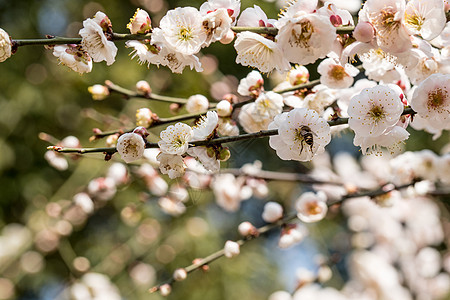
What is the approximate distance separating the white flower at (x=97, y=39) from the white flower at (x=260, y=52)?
0.18 m

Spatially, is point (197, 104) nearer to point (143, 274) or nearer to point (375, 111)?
point (375, 111)

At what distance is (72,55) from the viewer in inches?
27.3

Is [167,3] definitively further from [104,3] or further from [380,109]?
[380,109]

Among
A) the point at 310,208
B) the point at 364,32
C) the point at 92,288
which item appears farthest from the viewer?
the point at 92,288

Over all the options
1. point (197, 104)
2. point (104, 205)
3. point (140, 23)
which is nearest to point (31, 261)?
point (104, 205)

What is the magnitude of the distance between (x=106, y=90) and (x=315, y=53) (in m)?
0.50

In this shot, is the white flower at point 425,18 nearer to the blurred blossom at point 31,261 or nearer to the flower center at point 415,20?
the flower center at point 415,20

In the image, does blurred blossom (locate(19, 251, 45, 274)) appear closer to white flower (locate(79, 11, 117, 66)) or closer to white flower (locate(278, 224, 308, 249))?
white flower (locate(278, 224, 308, 249))

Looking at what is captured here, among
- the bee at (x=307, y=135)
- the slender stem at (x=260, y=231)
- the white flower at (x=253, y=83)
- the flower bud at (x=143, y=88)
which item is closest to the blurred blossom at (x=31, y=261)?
the slender stem at (x=260, y=231)

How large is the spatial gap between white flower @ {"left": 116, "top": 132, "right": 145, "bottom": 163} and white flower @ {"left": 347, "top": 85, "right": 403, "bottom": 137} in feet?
0.92

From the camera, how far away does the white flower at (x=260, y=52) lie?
0.65 m

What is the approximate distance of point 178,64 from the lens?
71 centimetres

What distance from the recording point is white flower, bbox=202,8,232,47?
65 cm

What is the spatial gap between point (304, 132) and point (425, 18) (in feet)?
0.70
